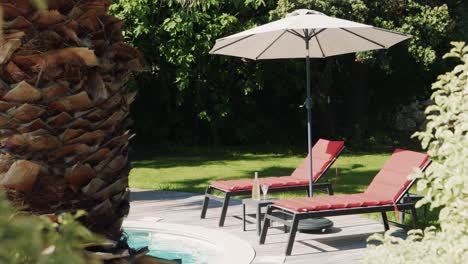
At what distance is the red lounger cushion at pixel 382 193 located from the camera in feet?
20.9

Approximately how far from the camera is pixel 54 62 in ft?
10.6

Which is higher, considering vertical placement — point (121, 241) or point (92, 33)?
point (92, 33)

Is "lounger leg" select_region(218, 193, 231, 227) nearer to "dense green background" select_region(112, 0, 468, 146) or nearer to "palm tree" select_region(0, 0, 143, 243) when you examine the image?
"palm tree" select_region(0, 0, 143, 243)

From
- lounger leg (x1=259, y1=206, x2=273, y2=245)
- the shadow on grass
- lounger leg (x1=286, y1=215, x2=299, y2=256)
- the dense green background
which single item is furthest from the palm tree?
the dense green background

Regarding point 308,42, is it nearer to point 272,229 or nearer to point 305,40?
point 305,40

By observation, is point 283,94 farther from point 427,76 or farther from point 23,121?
point 23,121

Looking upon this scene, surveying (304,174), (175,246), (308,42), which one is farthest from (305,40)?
(175,246)

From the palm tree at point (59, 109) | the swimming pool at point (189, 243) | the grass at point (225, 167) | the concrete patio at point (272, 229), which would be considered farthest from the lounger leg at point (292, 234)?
the grass at point (225, 167)

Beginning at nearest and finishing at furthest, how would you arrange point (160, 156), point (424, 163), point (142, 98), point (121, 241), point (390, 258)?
point (390, 258)
point (121, 241)
point (424, 163)
point (160, 156)
point (142, 98)

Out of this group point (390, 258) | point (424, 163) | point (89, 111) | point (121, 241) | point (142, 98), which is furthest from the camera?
point (142, 98)

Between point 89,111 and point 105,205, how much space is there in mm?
529

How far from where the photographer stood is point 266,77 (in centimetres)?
1992

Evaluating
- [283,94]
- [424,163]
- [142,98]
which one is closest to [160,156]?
[142,98]

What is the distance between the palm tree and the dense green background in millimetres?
13292
